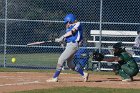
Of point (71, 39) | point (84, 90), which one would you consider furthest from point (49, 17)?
point (84, 90)

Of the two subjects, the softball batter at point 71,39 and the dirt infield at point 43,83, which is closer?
the dirt infield at point 43,83

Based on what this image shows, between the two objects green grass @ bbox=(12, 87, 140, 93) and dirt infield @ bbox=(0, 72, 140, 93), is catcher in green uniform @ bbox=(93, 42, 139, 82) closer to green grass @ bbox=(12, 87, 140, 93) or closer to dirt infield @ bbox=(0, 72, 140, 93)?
dirt infield @ bbox=(0, 72, 140, 93)

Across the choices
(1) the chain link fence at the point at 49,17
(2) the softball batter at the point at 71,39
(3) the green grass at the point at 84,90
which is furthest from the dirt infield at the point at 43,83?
(1) the chain link fence at the point at 49,17

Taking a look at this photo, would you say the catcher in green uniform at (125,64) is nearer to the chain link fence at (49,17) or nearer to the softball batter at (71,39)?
the softball batter at (71,39)

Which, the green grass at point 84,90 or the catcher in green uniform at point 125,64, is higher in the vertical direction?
the catcher in green uniform at point 125,64

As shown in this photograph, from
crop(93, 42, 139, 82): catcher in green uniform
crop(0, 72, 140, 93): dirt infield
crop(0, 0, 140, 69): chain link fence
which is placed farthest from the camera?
crop(0, 0, 140, 69): chain link fence

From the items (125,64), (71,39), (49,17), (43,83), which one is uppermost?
(49,17)

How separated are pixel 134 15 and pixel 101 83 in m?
8.92

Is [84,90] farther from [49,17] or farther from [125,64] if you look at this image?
[49,17]

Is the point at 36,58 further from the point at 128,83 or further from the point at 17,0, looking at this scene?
the point at 128,83

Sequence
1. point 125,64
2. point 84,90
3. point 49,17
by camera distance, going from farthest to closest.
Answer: point 49,17, point 125,64, point 84,90

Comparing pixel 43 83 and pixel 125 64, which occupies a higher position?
pixel 125 64

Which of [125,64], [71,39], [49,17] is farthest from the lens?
[49,17]

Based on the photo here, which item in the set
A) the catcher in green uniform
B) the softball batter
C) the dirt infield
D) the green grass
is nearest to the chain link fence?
the dirt infield
